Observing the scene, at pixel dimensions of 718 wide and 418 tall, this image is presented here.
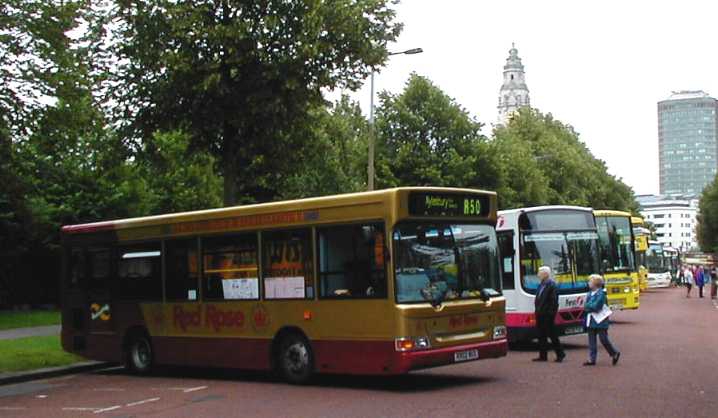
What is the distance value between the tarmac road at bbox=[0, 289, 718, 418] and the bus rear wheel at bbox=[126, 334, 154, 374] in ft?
0.72

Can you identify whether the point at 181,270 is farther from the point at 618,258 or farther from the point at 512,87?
the point at 512,87

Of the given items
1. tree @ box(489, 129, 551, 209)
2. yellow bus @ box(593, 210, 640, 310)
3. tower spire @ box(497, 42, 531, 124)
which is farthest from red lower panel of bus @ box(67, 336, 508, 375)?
tower spire @ box(497, 42, 531, 124)

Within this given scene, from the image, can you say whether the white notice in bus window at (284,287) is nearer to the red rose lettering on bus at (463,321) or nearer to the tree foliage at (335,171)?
the red rose lettering on bus at (463,321)

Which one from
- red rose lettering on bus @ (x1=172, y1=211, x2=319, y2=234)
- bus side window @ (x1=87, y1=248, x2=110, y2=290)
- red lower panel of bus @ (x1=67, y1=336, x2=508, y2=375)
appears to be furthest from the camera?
bus side window @ (x1=87, y1=248, x2=110, y2=290)

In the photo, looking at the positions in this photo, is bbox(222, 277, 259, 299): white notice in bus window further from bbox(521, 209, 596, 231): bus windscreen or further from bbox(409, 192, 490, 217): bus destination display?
bbox(521, 209, 596, 231): bus windscreen

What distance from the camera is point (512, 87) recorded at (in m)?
160

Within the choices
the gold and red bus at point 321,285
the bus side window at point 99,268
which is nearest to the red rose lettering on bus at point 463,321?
the gold and red bus at point 321,285

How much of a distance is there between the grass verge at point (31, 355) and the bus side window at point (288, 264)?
6.11m

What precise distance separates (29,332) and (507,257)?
1392 cm

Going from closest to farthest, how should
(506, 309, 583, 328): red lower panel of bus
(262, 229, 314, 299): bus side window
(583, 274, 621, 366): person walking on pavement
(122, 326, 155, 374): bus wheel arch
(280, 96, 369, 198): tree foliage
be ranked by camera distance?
1. (262, 229, 314, 299): bus side window
2. (583, 274, 621, 366): person walking on pavement
3. (122, 326, 155, 374): bus wheel arch
4. (506, 309, 583, 328): red lower panel of bus
5. (280, 96, 369, 198): tree foliage

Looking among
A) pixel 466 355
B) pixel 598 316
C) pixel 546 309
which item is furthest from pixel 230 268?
pixel 598 316

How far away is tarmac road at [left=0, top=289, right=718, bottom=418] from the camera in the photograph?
457 inches

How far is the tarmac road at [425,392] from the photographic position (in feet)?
38.1

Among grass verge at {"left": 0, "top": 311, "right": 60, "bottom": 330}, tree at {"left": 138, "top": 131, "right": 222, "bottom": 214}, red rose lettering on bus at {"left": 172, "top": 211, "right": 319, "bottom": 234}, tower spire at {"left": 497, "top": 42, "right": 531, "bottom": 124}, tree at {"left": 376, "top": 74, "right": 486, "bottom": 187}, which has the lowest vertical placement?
grass verge at {"left": 0, "top": 311, "right": 60, "bottom": 330}
